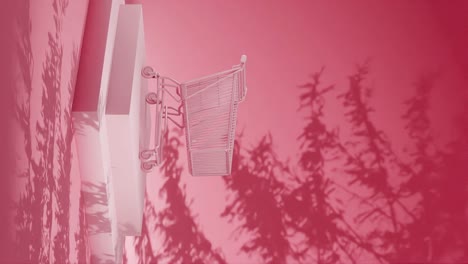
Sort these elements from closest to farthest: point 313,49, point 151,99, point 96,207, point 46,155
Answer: point 46,155 < point 96,207 < point 151,99 < point 313,49

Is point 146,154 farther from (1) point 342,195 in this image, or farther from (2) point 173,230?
(1) point 342,195

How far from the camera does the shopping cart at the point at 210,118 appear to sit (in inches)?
146

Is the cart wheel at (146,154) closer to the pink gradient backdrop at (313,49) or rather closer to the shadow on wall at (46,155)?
the shadow on wall at (46,155)

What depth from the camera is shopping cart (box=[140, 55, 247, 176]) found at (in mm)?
3711

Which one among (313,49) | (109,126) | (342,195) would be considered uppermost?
(313,49)

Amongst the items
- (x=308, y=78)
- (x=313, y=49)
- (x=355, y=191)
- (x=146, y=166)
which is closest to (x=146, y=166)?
(x=146, y=166)

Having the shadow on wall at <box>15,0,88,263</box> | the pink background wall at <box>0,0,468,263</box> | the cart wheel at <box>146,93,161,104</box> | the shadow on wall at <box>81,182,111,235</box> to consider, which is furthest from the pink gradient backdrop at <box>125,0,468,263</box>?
the shadow on wall at <box>15,0,88,263</box>

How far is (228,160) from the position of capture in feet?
13.0

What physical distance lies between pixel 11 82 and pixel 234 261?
11.2ft

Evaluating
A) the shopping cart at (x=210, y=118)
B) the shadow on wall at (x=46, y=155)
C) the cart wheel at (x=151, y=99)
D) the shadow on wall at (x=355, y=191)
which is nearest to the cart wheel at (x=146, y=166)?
the shopping cart at (x=210, y=118)

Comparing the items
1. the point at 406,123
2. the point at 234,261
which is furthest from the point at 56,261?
the point at 406,123

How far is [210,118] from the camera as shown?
150 inches

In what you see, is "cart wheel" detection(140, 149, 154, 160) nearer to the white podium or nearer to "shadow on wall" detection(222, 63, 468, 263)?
the white podium

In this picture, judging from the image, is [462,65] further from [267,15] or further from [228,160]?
[228,160]
